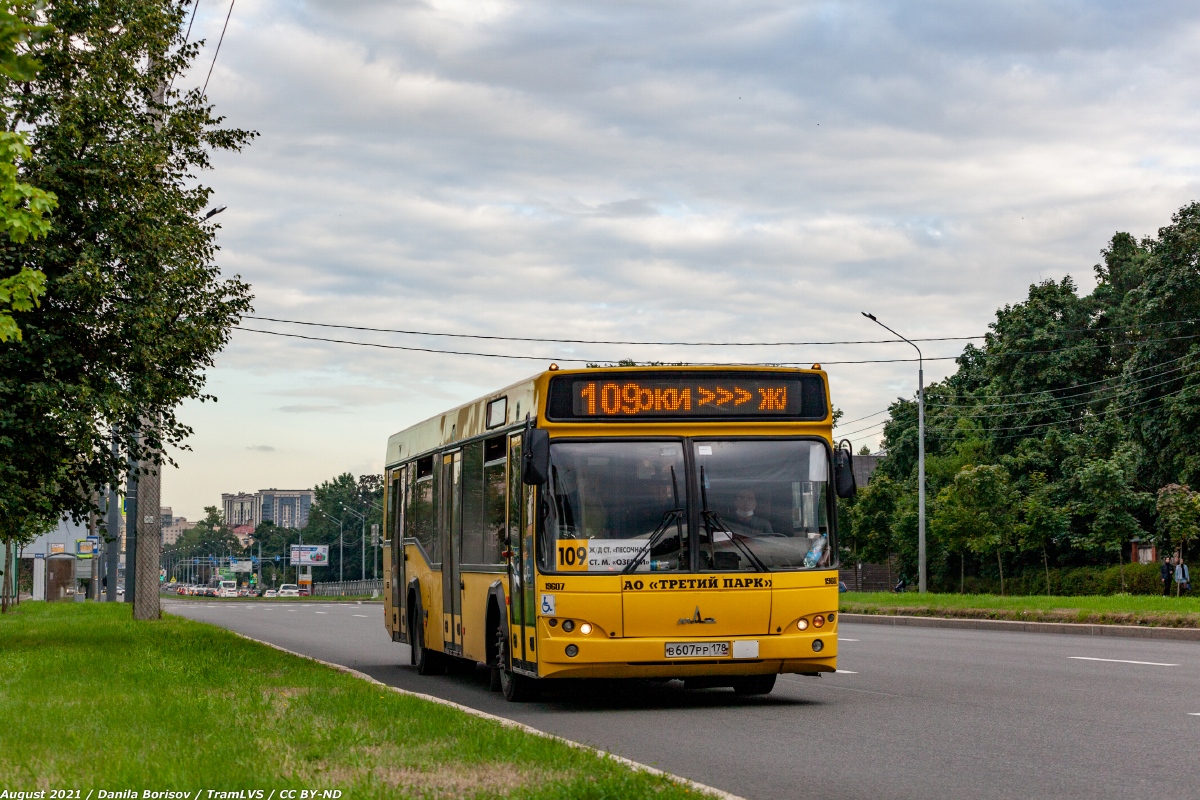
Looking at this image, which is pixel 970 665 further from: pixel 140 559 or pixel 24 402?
pixel 140 559

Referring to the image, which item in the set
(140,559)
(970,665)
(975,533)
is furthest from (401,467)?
(975,533)

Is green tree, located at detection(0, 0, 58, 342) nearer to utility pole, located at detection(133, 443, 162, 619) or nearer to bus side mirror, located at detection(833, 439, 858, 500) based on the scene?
bus side mirror, located at detection(833, 439, 858, 500)

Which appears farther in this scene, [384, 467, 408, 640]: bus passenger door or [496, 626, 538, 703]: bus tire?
[384, 467, 408, 640]: bus passenger door

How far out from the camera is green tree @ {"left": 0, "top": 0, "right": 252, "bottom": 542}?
67.8 ft

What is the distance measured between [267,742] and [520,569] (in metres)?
4.40

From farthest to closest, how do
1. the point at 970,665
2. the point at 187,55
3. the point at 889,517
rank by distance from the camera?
1. the point at 889,517
2. the point at 187,55
3. the point at 970,665

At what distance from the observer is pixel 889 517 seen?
2790 inches

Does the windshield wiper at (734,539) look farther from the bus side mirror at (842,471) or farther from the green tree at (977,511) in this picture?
the green tree at (977,511)

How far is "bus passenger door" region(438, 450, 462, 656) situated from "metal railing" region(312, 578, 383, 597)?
269 feet

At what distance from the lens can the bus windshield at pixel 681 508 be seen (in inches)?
519

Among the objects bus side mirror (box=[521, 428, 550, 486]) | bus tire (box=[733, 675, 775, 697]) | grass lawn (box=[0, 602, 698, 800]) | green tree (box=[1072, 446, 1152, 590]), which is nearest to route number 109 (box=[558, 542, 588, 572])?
bus side mirror (box=[521, 428, 550, 486])

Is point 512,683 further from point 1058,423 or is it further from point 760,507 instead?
point 1058,423

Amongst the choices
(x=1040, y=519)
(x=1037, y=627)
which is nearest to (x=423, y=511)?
(x=1037, y=627)

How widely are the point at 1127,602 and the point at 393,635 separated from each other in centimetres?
1779
